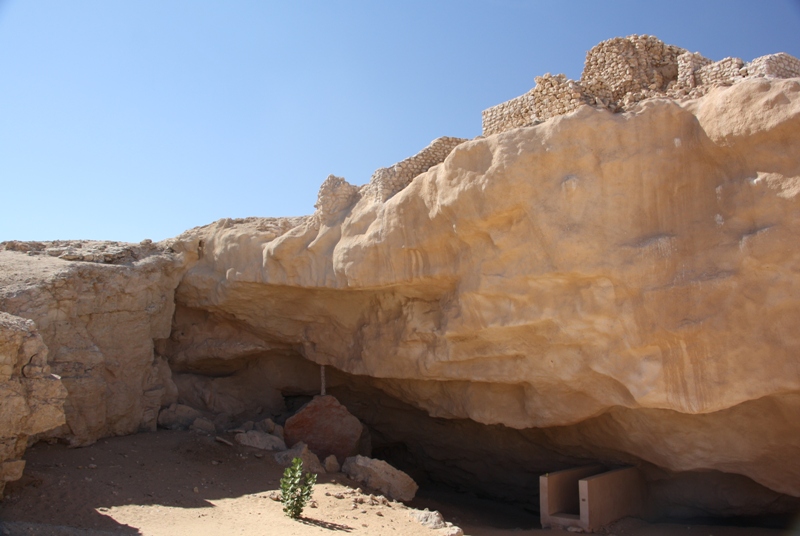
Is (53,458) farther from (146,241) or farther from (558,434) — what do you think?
(558,434)

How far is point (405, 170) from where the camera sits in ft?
31.7

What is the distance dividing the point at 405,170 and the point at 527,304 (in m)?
2.97

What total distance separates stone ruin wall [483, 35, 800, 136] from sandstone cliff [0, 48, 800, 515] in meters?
1.12

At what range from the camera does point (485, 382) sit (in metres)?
9.95

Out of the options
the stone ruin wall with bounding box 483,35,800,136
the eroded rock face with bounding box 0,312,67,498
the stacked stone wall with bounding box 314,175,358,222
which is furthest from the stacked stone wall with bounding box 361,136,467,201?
the eroded rock face with bounding box 0,312,67,498

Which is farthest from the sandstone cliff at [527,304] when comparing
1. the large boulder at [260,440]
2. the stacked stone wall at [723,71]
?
the large boulder at [260,440]

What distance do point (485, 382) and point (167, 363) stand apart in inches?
229

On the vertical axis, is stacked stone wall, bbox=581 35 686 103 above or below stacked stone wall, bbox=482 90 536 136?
above

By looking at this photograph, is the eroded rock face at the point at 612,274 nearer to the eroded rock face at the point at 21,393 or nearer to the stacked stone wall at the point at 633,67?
the stacked stone wall at the point at 633,67

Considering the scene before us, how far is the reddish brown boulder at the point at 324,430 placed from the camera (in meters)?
10.7

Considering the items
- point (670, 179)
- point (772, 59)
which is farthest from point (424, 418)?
point (772, 59)

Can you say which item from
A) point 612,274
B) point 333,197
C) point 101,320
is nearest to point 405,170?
point 333,197

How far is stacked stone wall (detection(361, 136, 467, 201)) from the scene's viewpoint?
9.59 metres

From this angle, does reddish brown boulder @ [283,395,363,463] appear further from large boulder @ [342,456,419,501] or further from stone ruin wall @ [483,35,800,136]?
stone ruin wall @ [483,35,800,136]
